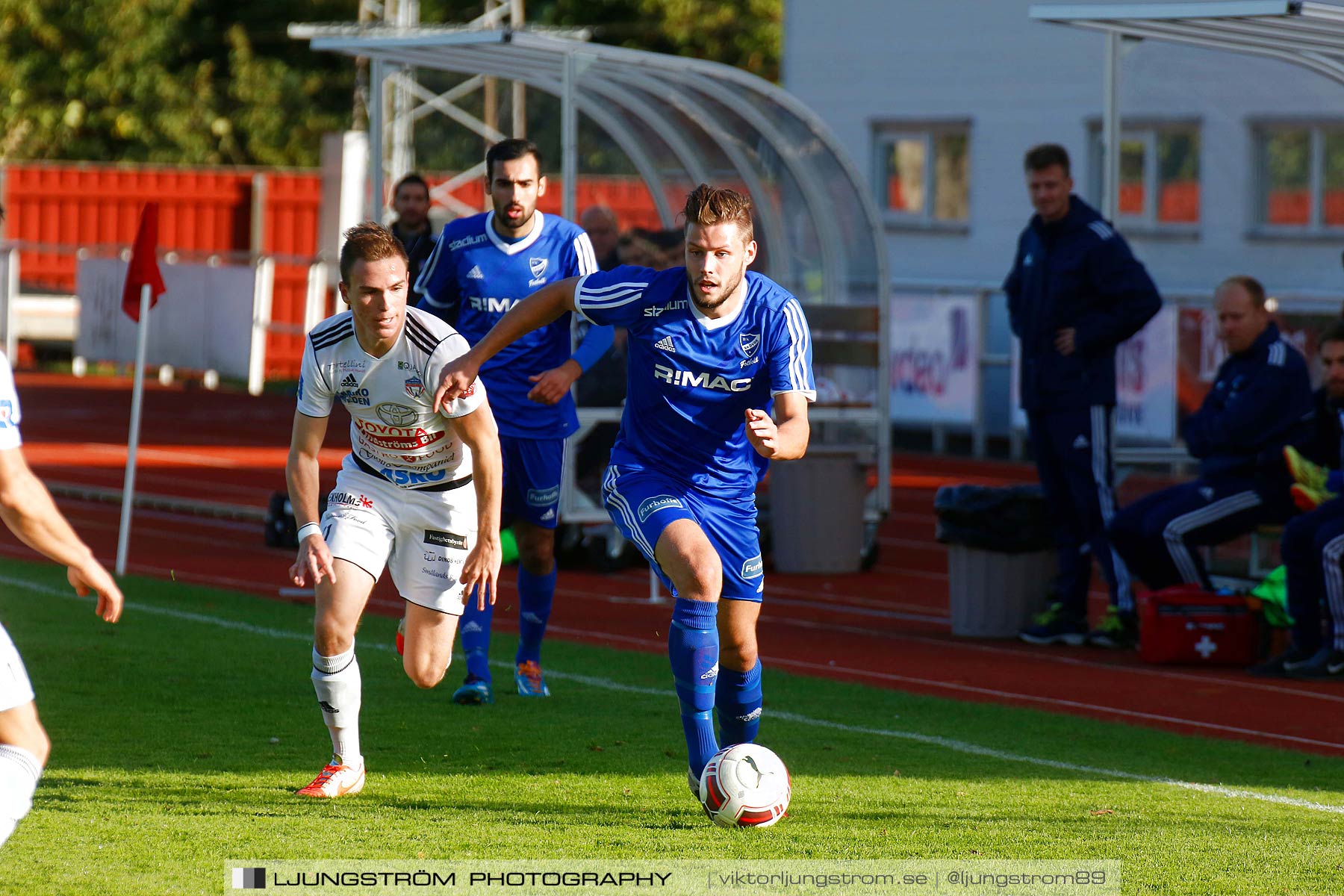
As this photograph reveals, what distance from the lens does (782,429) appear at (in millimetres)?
5602

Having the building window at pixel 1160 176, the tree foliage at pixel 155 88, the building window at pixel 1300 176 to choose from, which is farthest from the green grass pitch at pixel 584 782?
the tree foliage at pixel 155 88

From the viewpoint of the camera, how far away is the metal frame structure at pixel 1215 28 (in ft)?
30.7

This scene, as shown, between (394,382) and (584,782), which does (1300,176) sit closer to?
(584,782)

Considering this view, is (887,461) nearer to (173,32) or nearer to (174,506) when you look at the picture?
(174,506)

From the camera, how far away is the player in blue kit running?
5.83 metres

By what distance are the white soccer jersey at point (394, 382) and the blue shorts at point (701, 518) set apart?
61cm

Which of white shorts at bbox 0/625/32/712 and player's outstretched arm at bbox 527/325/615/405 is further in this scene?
player's outstretched arm at bbox 527/325/615/405

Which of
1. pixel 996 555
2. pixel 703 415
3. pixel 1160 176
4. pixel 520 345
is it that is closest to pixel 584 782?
pixel 703 415

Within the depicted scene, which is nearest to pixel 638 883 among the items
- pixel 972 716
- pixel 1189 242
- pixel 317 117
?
pixel 972 716

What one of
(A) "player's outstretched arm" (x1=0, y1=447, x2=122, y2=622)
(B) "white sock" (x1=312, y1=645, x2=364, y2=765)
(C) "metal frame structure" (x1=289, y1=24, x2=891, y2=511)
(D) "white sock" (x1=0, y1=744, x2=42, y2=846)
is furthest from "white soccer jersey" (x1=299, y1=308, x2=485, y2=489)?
(C) "metal frame structure" (x1=289, y1=24, x2=891, y2=511)

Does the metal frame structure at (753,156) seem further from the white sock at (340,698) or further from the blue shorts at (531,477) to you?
the white sock at (340,698)

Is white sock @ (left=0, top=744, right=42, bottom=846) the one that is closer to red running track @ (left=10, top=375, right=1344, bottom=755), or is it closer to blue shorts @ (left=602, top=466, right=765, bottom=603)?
blue shorts @ (left=602, top=466, right=765, bottom=603)

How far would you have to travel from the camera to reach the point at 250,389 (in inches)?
1046

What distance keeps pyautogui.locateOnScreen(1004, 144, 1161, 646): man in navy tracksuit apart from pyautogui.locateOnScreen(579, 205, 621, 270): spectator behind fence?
2866 mm
